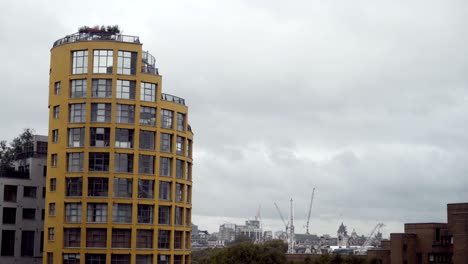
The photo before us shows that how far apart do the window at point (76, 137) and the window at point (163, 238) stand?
1789cm

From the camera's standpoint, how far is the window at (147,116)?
385ft

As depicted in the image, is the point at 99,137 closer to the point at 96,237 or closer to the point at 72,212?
the point at 72,212

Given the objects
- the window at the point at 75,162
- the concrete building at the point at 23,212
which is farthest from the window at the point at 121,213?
the concrete building at the point at 23,212

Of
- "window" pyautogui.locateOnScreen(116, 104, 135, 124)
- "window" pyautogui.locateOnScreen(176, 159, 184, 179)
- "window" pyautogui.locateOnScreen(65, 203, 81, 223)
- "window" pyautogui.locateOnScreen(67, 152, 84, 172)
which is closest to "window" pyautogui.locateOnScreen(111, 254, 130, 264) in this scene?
"window" pyautogui.locateOnScreen(65, 203, 81, 223)

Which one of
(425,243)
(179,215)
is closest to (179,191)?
(179,215)

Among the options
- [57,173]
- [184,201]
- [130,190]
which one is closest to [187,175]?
[184,201]

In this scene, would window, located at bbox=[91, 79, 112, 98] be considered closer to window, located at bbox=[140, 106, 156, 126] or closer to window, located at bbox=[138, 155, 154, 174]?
window, located at bbox=[140, 106, 156, 126]

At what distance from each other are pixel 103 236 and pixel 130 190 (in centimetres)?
787

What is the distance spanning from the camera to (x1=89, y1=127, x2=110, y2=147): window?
115 meters

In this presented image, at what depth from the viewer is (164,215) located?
118625mm

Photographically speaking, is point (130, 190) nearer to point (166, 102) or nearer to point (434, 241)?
point (166, 102)

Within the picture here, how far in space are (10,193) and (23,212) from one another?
3.68 m

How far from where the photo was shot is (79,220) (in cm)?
11256

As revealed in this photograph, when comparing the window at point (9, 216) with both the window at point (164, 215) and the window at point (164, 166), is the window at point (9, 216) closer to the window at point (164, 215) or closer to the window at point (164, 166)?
the window at point (164, 215)
